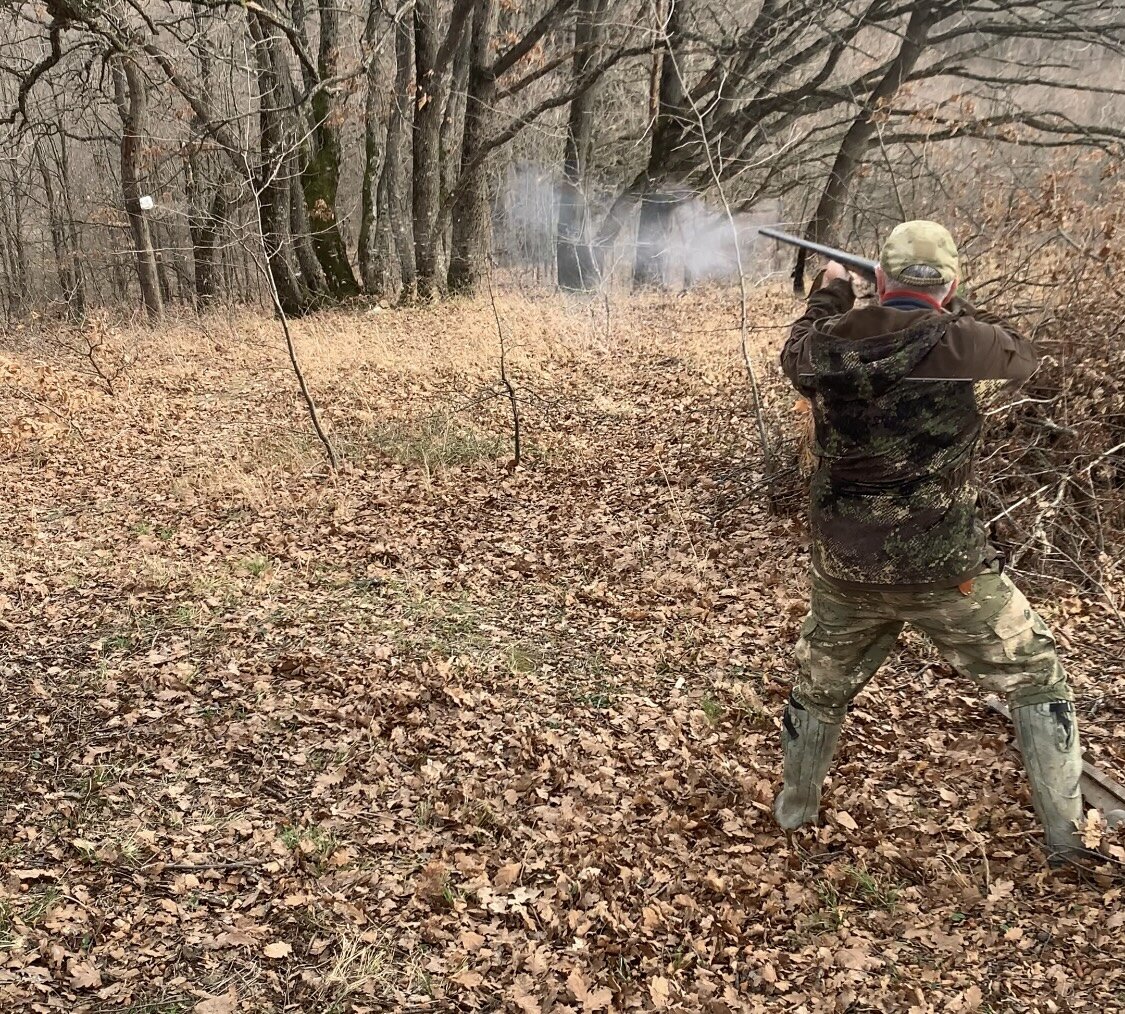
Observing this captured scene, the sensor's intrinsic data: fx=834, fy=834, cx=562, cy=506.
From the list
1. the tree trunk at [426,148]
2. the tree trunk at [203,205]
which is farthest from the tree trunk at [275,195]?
the tree trunk at [426,148]

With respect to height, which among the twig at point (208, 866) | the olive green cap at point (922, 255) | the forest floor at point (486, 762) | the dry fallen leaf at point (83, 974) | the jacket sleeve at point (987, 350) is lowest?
the dry fallen leaf at point (83, 974)

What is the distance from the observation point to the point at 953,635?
3.12 m

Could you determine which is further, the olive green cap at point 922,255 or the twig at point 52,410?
the twig at point 52,410

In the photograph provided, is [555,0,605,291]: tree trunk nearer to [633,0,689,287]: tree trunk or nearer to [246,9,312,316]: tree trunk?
[633,0,689,287]: tree trunk

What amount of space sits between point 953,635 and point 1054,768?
0.65m

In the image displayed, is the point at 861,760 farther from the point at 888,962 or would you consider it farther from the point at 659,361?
the point at 659,361

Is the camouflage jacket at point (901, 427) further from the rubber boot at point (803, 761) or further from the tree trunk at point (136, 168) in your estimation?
the tree trunk at point (136, 168)

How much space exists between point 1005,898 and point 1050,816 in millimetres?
361

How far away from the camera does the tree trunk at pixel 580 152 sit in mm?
15312

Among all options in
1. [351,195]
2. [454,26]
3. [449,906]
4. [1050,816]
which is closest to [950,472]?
[1050,816]

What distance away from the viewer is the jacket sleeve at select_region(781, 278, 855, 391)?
3.04 metres

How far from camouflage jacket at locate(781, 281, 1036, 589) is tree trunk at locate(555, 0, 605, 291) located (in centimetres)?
1216

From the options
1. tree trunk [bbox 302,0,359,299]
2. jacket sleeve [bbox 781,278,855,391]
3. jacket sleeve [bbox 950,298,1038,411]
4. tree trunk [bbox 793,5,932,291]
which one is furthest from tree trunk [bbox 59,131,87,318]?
jacket sleeve [bbox 950,298,1038,411]

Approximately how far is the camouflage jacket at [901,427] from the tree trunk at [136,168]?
46.4ft
